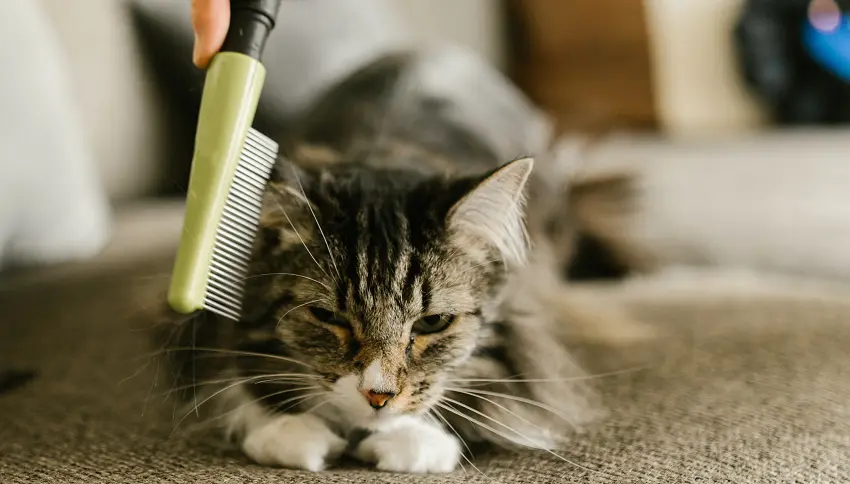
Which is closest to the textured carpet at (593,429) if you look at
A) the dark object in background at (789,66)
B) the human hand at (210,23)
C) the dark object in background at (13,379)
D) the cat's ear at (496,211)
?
the dark object in background at (13,379)

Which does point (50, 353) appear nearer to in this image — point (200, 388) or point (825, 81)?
point (200, 388)

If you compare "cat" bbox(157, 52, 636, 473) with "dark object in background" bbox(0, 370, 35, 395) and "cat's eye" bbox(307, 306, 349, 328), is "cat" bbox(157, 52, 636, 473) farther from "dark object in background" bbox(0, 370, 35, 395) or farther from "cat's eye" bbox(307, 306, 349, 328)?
"dark object in background" bbox(0, 370, 35, 395)

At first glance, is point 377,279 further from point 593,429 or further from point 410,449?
point 593,429

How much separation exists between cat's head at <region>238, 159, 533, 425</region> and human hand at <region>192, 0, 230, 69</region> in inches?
6.7

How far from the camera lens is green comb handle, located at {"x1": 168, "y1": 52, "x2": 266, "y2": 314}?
2.55 ft

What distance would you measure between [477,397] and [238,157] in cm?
43

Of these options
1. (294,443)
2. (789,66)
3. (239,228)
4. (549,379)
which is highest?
(789,66)

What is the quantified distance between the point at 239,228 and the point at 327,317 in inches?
5.8

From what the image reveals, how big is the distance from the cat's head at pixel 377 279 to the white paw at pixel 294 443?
1.7 inches

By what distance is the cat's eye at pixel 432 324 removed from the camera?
917 mm

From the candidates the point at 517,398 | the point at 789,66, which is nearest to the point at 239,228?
the point at 517,398

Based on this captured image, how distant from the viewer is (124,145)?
1.61 metres

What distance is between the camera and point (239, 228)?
0.87 meters

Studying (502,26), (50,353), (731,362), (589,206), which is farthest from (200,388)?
(502,26)
